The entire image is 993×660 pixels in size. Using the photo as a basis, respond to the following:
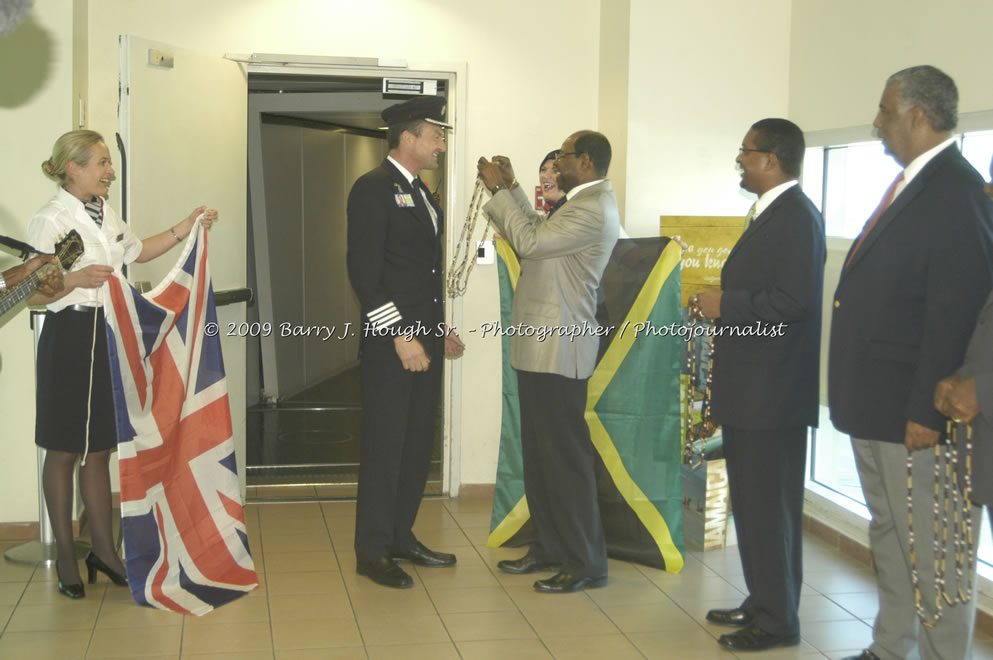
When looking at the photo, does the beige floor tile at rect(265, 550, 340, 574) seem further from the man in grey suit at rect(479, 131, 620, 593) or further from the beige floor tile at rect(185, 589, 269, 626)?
the man in grey suit at rect(479, 131, 620, 593)

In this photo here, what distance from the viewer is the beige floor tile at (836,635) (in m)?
3.30

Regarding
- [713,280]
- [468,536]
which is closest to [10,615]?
[468,536]

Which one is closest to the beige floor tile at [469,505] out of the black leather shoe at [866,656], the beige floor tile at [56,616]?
the beige floor tile at [56,616]

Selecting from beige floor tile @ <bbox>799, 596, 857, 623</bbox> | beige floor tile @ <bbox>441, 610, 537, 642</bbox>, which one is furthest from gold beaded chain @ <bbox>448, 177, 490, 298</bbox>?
beige floor tile @ <bbox>799, 596, 857, 623</bbox>

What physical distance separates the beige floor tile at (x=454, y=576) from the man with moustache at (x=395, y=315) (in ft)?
0.36

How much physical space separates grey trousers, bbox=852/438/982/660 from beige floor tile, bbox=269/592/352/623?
1.81m

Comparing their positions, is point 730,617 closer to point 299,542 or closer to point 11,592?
point 299,542

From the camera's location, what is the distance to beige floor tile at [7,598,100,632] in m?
3.35

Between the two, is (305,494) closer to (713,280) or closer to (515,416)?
(515,416)

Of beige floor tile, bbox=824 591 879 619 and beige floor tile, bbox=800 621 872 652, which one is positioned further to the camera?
beige floor tile, bbox=824 591 879 619

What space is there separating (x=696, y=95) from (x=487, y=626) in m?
2.86

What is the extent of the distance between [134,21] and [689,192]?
9.45 feet

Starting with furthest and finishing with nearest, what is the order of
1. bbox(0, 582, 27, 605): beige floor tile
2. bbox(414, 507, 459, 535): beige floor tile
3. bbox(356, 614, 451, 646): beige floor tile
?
bbox(414, 507, 459, 535): beige floor tile < bbox(0, 582, 27, 605): beige floor tile < bbox(356, 614, 451, 646): beige floor tile

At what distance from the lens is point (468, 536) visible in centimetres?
455
